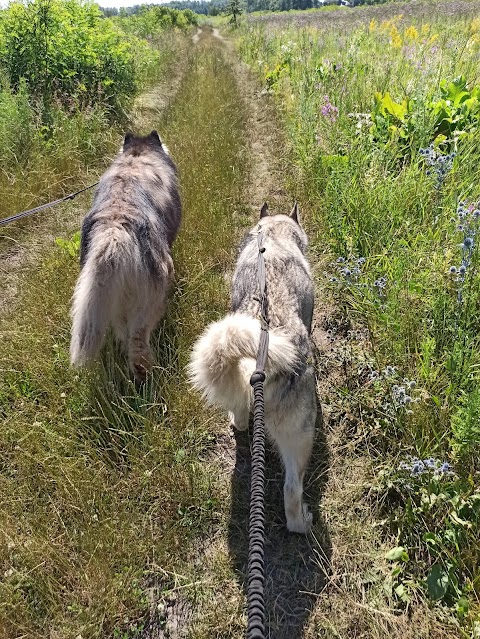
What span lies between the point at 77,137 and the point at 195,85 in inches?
193

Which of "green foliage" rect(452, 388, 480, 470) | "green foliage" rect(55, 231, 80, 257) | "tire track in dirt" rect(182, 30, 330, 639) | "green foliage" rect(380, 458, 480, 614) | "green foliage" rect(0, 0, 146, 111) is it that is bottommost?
"tire track in dirt" rect(182, 30, 330, 639)

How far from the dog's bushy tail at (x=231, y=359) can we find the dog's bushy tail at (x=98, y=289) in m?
0.92

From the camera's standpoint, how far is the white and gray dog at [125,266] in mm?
2418

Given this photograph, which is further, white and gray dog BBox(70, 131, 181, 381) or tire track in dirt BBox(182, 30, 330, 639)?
white and gray dog BBox(70, 131, 181, 381)

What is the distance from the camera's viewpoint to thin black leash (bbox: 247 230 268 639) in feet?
3.13

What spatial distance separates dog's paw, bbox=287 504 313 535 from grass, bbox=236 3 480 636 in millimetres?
289

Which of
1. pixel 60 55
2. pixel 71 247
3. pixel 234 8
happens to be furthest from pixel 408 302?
pixel 234 8

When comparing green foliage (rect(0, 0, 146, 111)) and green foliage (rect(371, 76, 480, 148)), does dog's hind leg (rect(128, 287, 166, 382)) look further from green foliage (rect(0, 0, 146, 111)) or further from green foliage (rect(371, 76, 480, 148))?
green foliage (rect(0, 0, 146, 111))

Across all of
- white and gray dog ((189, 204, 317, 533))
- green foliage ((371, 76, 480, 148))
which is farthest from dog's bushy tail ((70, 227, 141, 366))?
green foliage ((371, 76, 480, 148))

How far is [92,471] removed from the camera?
7.57 ft

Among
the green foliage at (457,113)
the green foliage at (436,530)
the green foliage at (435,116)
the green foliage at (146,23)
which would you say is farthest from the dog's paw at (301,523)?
the green foliage at (146,23)

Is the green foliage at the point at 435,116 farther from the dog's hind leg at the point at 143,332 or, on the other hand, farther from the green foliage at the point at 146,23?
the green foliage at the point at 146,23

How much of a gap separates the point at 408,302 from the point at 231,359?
1.51m

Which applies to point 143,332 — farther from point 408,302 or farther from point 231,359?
point 408,302
